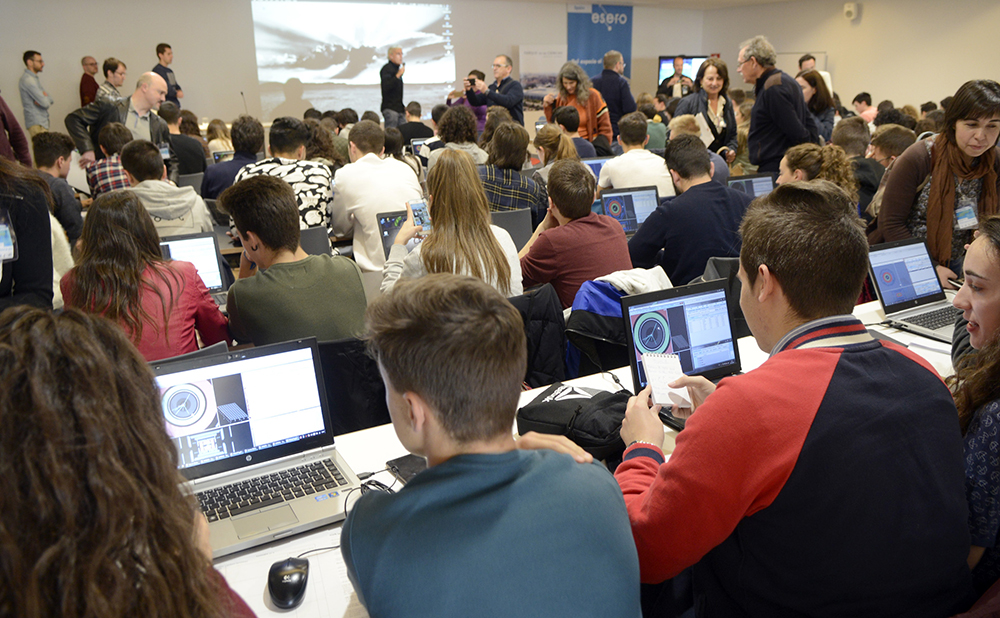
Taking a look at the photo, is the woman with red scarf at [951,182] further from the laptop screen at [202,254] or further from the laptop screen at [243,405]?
the laptop screen at [202,254]

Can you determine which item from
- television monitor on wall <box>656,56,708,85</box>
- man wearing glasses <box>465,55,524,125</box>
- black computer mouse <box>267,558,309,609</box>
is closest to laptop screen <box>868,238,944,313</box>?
black computer mouse <box>267,558,309,609</box>

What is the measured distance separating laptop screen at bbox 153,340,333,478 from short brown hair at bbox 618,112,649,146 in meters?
3.94

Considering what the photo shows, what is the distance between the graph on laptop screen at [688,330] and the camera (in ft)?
6.40

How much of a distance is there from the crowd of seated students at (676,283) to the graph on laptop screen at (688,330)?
33 centimetres

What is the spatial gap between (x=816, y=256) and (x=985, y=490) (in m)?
0.54

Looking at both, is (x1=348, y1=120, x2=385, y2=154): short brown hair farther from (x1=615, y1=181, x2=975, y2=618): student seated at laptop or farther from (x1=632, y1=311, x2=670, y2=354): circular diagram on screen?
(x1=615, y1=181, x2=975, y2=618): student seated at laptop

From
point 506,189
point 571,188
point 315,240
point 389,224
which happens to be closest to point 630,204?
point 506,189

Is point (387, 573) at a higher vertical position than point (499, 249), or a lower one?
lower

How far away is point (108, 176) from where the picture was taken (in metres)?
4.58

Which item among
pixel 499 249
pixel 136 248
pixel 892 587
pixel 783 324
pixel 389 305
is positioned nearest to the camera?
pixel 389 305

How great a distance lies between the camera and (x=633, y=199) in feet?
14.5

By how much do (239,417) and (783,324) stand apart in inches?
47.3

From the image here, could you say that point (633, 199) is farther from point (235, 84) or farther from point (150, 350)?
point (235, 84)

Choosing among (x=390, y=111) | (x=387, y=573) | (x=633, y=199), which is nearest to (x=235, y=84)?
(x=390, y=111)
